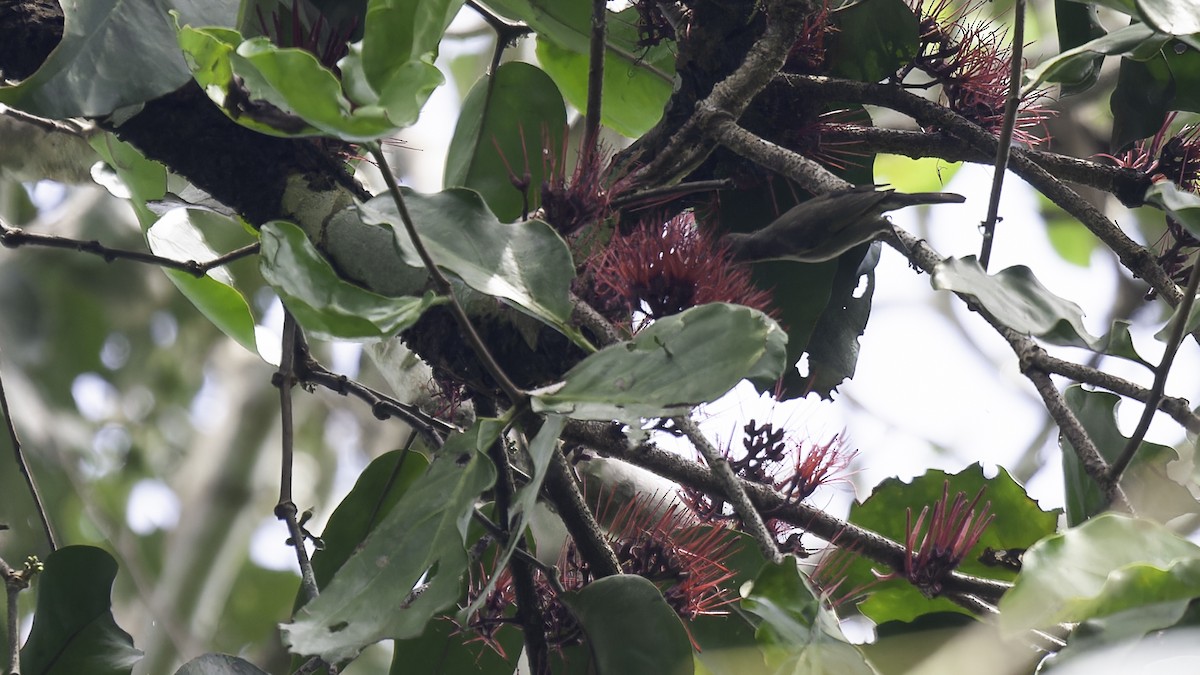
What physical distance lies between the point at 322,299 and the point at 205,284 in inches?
18.3

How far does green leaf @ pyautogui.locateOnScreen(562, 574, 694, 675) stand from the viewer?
54 centimetres

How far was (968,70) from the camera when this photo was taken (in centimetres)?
83

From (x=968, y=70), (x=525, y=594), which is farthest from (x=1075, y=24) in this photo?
(x=525, y=594)

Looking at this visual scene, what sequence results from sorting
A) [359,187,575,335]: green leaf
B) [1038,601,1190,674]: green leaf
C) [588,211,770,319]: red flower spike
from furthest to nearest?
[588,211,770,319]: red flower spike
[359,187,575,335]: green leaf
[1038,601,1190,674]: green leaf

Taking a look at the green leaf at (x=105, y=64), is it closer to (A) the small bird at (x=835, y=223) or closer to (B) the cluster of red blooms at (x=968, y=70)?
(A) the small bird at (x=835, y=223)

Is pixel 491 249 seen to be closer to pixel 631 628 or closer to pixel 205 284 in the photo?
pixel 631 628

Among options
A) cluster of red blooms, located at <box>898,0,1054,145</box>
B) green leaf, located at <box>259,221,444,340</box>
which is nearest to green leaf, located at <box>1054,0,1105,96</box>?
cluster of red blooms, located at <box>898,0,1054,145</box>

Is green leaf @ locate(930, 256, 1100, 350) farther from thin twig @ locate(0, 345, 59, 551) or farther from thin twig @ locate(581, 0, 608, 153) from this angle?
thin twig @ locate(0, 345, 59, 551)

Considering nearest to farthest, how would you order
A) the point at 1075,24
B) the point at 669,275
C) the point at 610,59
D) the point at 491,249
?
the point at 491,249, the point at 669,275, the point at 1075,24, the point at 610,59

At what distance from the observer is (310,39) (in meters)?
0.66

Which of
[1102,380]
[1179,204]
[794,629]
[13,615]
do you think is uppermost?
[1179,204]

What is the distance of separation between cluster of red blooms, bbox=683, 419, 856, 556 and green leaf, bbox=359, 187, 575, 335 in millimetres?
290

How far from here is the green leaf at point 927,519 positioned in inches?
28.1

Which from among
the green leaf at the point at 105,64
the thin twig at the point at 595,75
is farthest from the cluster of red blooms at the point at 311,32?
the thin twig at the point at 595,75
